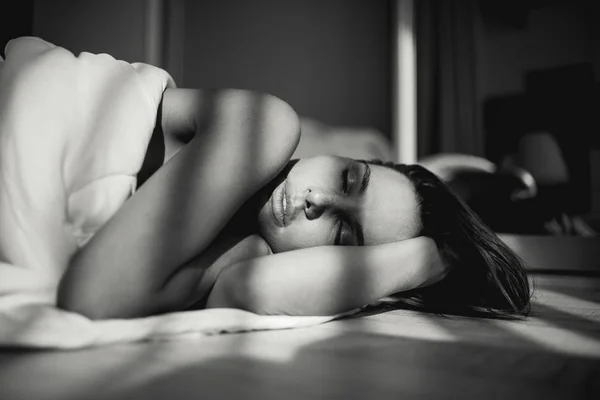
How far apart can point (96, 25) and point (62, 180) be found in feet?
Answer: 7.66

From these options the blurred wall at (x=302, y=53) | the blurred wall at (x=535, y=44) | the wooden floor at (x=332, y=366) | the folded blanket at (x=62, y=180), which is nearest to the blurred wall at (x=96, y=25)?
the blurred wall at (x=302, y=53)

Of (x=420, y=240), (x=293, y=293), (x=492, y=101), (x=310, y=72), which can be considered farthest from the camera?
(x=310, y=72)

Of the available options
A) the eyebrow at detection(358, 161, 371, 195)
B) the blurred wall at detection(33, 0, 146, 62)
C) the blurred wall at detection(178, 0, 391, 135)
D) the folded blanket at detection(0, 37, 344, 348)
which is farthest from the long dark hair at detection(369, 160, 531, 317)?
the blurred wall at detection(33, 0, 146, 62)

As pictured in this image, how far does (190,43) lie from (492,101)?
1.96 m

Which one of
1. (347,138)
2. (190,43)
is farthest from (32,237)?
(190,43)

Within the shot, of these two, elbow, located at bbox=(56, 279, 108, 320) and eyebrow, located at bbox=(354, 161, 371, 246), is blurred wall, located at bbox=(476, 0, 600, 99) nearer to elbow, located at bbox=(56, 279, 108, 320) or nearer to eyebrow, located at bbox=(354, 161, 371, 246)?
Answer: eyebrow, located at bbox=(354, 161, 371, 246)

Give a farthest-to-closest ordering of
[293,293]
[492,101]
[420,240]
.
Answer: [492,101], [420,240], [293,293]

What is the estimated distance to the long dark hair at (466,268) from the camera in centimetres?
91

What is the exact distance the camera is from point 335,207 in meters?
0.83

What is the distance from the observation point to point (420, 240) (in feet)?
2.85

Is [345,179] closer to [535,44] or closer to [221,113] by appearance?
[221,113]

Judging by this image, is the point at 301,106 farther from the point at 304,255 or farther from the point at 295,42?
the point at 304,255

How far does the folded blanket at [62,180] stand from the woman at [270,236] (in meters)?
0.04

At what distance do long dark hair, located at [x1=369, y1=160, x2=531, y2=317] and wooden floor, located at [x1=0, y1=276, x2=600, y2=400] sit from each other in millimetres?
164
